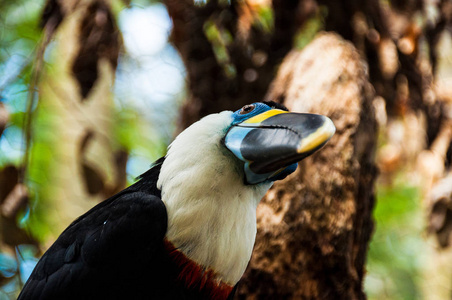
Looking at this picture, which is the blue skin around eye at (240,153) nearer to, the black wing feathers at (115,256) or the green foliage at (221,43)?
the black wing feathers at (115,256)

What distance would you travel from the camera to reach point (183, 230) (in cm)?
150

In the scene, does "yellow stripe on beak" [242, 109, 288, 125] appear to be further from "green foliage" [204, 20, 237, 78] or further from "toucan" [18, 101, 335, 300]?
"green foliage" [204, 20, 237, 78]

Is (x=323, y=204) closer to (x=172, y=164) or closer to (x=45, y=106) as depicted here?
(x=172, y=164)

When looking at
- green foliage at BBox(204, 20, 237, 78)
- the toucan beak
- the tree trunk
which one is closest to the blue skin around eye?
the toucan beak

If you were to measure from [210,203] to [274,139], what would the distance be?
0.30 metres

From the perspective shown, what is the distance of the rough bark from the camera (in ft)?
6.32

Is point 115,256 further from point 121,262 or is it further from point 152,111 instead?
point 152,111

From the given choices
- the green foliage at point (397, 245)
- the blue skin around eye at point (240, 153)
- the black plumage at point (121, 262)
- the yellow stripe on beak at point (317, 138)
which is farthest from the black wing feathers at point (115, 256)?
the green foliage at point (397, 245)

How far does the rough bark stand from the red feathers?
1.21 ft

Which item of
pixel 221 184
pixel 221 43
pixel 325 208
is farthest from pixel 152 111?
pixel 221 184

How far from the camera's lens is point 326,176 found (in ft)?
6.66

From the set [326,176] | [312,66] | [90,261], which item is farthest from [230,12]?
[90,261]

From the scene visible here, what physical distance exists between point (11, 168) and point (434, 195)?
1873mm

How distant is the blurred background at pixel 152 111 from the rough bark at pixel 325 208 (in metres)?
0.34
